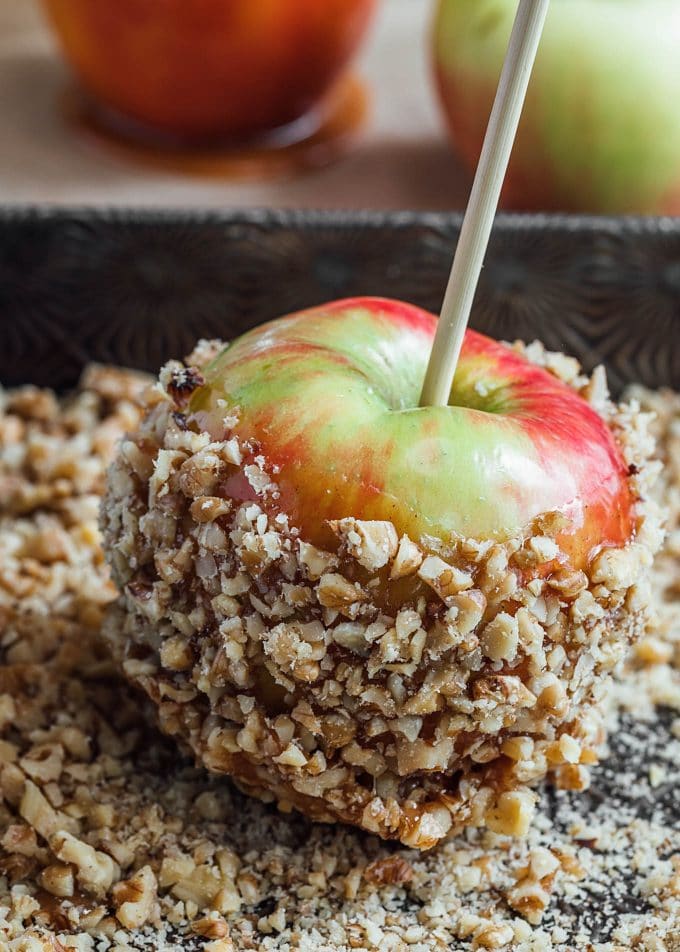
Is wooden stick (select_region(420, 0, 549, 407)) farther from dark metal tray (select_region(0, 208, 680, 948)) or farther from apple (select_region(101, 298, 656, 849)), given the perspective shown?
dark metal tray (select_region(0, 208, 680, 948))

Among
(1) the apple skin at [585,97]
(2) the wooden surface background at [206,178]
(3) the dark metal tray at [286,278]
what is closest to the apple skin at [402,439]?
(3) the dark metal tray at [286,278]

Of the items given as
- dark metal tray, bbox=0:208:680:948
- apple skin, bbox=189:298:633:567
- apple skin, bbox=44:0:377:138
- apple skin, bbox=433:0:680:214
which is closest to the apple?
apple skin, bbox=189:298:633:567

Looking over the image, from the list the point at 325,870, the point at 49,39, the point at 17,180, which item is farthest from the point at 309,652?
the point at 49,39

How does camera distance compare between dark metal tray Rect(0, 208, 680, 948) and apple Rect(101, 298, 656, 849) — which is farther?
dark metal tray Rect(0, 208, 680, 948)

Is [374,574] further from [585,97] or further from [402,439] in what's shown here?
[585,97]

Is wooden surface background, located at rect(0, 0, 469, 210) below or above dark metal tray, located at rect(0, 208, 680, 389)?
above

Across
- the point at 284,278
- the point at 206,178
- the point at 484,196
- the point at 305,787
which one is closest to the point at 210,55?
the point at 206,178

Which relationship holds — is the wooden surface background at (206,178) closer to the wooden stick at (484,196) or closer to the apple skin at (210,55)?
the apple skin at (210,55)
